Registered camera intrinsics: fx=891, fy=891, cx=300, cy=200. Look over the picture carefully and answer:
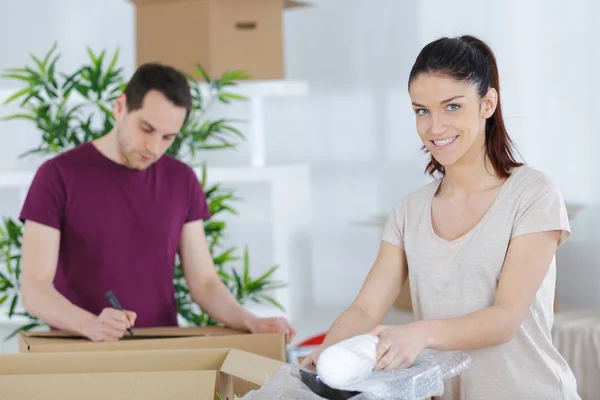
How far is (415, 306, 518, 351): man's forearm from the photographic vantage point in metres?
1.25

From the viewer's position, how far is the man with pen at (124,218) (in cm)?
213

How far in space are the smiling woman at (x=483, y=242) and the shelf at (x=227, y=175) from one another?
7.06 ft

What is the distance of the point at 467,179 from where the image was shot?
1.52 meters

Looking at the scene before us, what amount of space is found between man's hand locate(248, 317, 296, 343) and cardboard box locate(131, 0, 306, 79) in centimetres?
165

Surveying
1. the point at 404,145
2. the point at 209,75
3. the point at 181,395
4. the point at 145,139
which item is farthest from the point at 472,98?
the point at 404,145

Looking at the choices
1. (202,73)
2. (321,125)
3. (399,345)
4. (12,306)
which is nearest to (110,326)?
(399,345)

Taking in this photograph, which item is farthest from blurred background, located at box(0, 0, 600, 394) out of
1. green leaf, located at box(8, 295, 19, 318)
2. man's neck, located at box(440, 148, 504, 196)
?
man's neck, located at box(440, 148, 504, 196)

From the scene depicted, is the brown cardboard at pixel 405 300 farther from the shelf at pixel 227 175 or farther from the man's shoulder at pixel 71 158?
the man's shoulder at pixel 71 158

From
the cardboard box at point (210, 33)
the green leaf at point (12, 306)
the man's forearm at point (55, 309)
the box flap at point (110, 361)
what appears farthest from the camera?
the cardboard box at point (210, 33)

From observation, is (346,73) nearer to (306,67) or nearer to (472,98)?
(306,67)

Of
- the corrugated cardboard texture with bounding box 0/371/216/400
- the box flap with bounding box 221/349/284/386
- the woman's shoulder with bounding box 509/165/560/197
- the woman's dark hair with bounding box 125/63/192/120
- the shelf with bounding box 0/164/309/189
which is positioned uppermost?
the woman's dark hair with bounding box 125/63/192/120

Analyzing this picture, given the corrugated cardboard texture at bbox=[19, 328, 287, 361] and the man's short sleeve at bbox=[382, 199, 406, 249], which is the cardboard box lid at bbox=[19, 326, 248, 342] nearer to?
the corrugated cardboard texture at bbox=[19, 328, 287, 361]

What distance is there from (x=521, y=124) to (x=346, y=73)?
3.85 ft

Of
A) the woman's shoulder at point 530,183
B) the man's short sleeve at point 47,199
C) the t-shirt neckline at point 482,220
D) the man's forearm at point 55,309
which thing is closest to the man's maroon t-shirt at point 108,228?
the man's short sleeve at point 47,199
